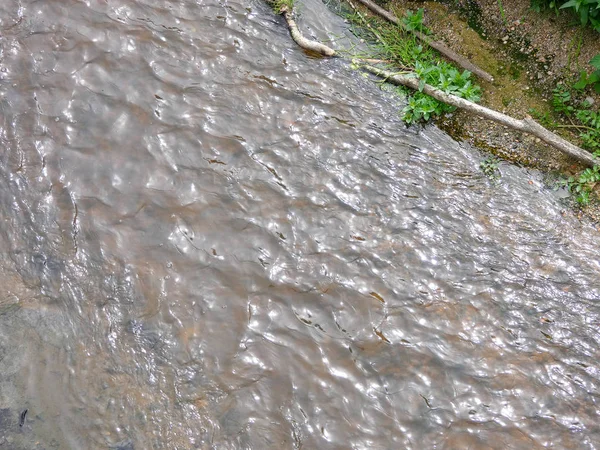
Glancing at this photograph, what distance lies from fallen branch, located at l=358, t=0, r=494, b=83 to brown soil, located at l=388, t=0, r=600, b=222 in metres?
0.10

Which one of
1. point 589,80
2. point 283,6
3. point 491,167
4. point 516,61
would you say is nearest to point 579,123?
point 589,80

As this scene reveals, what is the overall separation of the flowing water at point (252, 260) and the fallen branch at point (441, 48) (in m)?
0.79

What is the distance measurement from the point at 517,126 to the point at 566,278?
1560 millimetres

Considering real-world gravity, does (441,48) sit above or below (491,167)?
above

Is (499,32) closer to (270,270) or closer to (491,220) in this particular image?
(491,220)

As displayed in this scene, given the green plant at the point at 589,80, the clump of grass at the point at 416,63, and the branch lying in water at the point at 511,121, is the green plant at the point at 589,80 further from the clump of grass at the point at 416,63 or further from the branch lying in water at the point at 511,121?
the clump of grass at the point at 416,63

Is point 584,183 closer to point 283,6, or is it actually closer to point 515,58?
point 515,58

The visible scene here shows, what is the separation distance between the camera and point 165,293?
4262mm

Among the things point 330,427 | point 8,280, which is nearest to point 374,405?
point 330,427

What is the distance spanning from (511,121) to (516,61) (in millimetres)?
815

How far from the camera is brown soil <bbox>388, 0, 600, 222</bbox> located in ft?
17.6

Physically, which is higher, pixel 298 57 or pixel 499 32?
pixel 499 32

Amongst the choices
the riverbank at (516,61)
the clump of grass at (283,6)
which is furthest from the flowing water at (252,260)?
the clump of grass at (283,6)

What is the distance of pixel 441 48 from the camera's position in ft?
18.7
